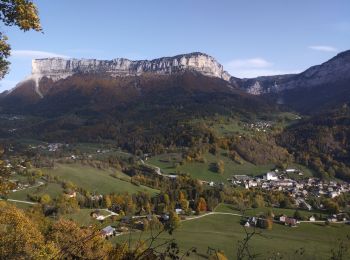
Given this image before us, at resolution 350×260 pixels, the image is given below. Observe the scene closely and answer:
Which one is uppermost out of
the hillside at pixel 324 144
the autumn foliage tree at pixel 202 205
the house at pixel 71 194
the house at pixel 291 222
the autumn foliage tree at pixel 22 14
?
the autumn foliage tree at pixel 22 14

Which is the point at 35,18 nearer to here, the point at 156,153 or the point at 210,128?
the point at 156,153

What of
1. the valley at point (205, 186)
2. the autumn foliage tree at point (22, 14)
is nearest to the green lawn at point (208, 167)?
the valley at point (205, 186)

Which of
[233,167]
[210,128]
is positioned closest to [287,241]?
[233,167]

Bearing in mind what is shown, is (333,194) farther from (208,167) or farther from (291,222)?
(208,167)

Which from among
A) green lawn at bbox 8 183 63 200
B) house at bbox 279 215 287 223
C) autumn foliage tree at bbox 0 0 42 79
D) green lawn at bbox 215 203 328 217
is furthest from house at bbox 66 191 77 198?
autumn foliage tree at bbox 0 0 42 79

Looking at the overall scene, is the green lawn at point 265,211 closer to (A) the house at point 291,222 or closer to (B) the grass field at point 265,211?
(B) the grass field at point 265,211

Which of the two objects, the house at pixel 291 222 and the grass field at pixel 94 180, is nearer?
the house at pixel 291 222
